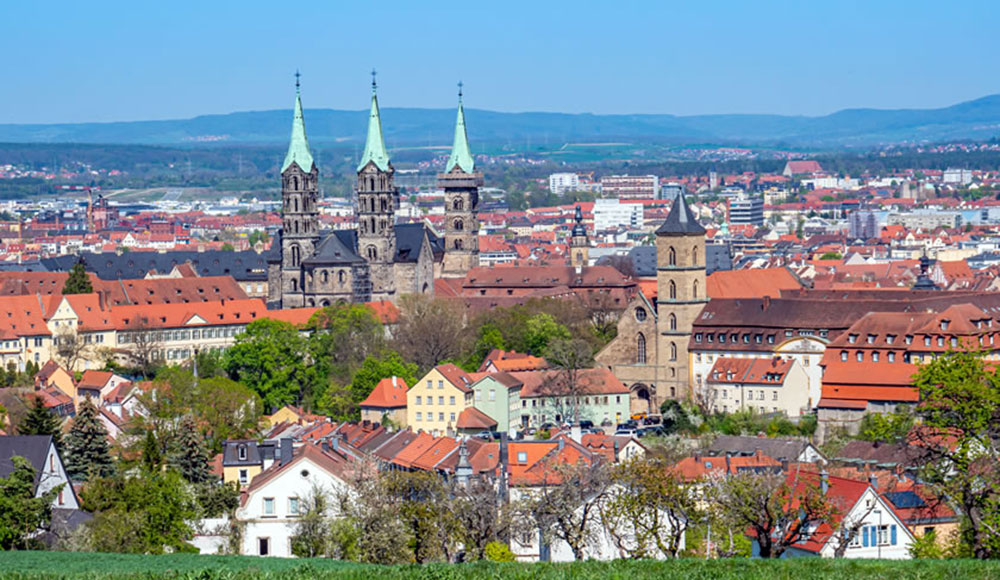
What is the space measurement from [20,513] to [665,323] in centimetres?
4346

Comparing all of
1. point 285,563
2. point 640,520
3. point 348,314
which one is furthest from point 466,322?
point 285,563

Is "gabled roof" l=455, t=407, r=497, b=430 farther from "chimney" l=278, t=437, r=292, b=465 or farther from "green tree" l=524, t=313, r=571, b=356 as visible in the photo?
"chimney" l=278, t=437, r=292, b=465

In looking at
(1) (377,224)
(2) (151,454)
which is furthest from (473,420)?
(1) (377,224)

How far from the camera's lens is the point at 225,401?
7131cm

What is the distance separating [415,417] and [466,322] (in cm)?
2196

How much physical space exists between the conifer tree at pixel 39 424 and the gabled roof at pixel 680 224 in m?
30.3

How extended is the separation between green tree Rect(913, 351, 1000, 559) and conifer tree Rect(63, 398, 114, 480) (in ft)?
89.1

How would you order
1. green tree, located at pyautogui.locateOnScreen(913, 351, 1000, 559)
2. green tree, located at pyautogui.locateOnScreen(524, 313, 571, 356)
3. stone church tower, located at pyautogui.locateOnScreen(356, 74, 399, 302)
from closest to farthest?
1. green tree, located at pyautogui.locateOnScreen(913, 351, 1000, 559)
2. green tree, located at pyautogui.locateOnScreen(524, 313, 571, 356)
3. stone church tower, located at pyautogui.locateOnScreen(356, 74, 399, 302)

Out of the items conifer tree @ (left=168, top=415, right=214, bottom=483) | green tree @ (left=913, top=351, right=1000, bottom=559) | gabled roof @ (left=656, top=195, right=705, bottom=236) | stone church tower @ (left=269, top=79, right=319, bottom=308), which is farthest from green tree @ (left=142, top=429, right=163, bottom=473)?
stone church tower @ (left=269, top=79, right=319, bottom=308)

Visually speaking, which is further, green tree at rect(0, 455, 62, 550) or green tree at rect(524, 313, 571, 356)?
green tree at rect(524, 313, 571, 356)

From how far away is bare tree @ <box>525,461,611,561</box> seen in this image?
4506cm

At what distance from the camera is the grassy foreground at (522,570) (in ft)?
115

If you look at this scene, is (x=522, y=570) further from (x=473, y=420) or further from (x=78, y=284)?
(x=78, y=284)

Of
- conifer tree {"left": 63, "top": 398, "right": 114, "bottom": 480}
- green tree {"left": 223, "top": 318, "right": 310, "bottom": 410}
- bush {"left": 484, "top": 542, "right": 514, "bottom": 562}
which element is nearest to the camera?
bush {"left": 484, "top": 542, "right": 514, "bottom": 562}
